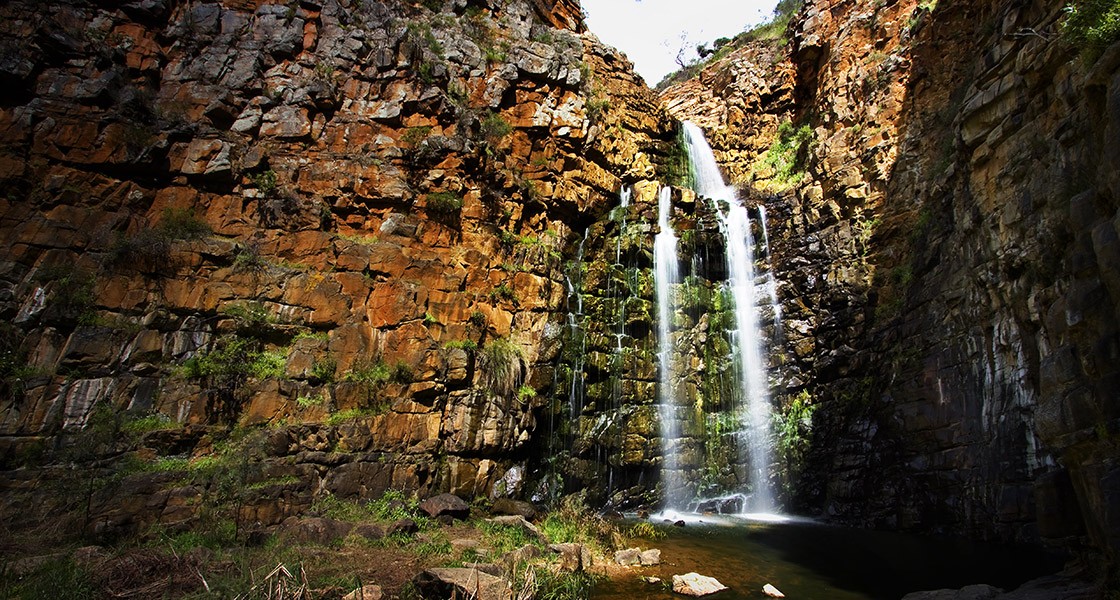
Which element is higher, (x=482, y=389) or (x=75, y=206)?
(x=75, y=206)

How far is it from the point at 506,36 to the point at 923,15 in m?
16.1

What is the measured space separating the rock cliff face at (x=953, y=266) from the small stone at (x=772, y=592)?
3886 millimetres

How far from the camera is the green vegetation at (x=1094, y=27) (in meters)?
6.76

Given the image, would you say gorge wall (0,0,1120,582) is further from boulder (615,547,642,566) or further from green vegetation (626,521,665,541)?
boulder (615,547,642,566)

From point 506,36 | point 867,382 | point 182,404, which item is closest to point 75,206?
point 182,404

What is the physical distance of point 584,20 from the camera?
95.6 feet

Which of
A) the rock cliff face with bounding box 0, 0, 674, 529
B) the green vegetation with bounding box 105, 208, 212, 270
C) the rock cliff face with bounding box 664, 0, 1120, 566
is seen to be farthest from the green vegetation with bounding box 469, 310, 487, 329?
the rock cliff face with bounding box 664, 0, 1120, 566

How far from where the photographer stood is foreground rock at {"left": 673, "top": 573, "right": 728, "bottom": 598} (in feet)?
28.5

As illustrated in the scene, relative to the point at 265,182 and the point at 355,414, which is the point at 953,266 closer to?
the point at 355,414

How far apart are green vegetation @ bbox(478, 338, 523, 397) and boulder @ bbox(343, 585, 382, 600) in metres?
7.55

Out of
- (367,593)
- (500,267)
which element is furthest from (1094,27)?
(500,267)

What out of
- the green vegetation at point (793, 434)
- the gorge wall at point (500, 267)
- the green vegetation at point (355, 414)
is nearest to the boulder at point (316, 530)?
the gorge wall at point (500, 267)

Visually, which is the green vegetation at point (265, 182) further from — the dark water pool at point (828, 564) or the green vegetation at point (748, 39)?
the green vegetation at point (748, 39)

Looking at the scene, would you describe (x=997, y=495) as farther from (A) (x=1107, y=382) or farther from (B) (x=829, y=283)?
(B) (x=829, y=283)
